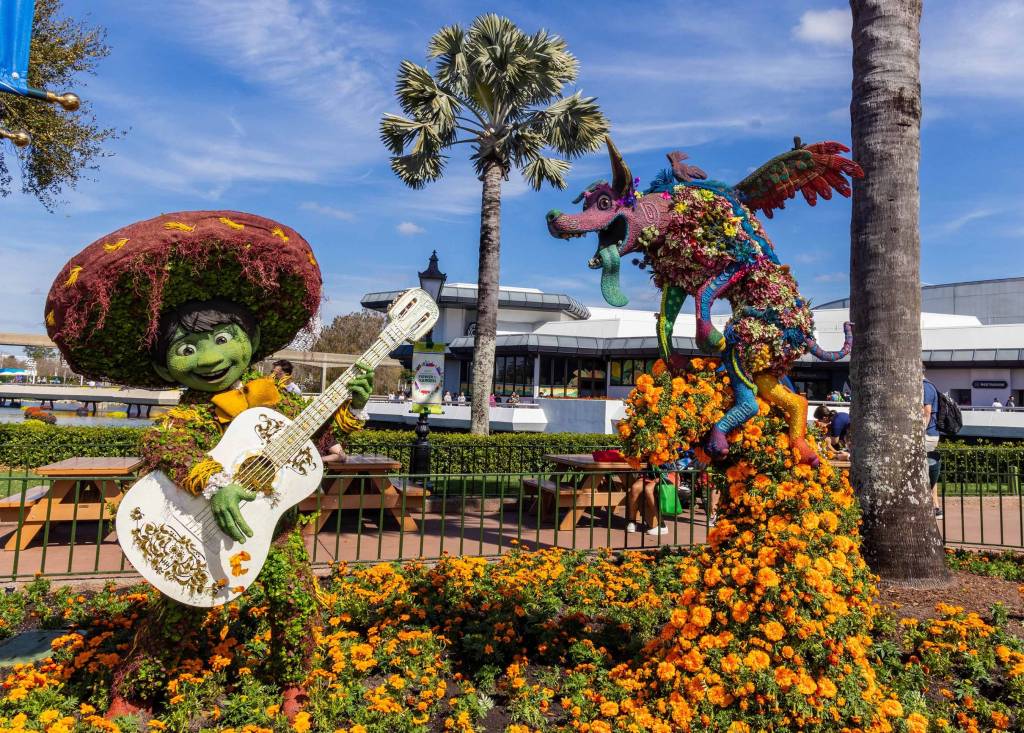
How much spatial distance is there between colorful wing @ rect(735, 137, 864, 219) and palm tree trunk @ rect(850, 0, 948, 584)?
6.20 ft

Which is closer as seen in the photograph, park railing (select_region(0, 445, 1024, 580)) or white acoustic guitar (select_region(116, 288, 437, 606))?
white acoustic guitar (select_region(116, 288, 437, 606))

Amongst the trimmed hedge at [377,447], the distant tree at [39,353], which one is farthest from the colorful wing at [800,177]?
the distant tree at [39,353]

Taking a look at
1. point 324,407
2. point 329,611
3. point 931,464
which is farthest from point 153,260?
point 931,464

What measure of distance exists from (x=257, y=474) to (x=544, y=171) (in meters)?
12.1

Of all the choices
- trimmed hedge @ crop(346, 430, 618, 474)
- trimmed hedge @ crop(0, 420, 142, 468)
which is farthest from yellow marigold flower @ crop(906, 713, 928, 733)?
trimmed hedge @ crop(0, 420, 142, 468)

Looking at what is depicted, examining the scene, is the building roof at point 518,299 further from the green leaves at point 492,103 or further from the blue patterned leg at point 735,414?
the blue patterned leg at point 735,414

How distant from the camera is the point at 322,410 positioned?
302cm

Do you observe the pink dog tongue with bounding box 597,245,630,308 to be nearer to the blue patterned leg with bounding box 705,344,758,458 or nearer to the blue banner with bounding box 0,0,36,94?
the blue patterned leg with bounding box 705,344,758,458

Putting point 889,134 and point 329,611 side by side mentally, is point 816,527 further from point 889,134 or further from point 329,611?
point 889,134

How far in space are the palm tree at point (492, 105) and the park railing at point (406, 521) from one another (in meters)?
6.51

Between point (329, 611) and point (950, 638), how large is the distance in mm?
3783

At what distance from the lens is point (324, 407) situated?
3029 millimetres

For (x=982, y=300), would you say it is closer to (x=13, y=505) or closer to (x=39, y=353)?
(x=13, y=505)

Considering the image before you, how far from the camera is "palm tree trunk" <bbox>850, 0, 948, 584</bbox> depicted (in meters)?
5.06
